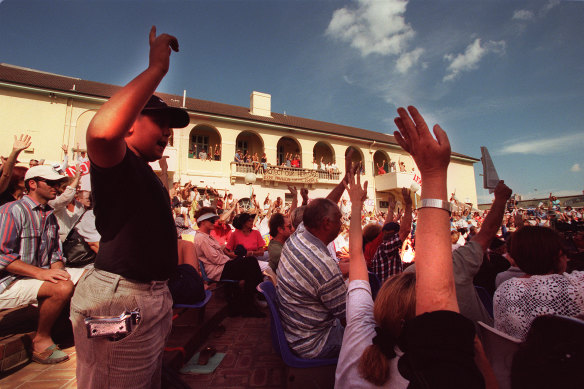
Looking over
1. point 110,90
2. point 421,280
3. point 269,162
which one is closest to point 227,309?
point 421,280

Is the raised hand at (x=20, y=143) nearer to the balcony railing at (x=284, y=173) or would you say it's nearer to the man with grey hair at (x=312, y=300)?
the man with grey hair at (x=312, y=300)

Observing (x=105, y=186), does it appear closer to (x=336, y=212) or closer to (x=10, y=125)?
(x=336, y=212)

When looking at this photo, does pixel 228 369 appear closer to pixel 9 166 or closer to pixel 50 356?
pixel 50 356

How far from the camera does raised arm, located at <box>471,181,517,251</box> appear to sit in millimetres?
1901

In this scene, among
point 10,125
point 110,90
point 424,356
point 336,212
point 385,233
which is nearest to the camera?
point 424,356

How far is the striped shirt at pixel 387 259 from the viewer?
3.75 m

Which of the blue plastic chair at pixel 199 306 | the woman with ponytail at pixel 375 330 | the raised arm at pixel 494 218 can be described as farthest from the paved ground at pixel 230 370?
the raised arm at pixel 494 218

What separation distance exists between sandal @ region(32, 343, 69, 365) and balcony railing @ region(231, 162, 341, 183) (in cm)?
1759

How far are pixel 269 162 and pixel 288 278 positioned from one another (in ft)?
66.0

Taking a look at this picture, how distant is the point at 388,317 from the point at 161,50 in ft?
4.72

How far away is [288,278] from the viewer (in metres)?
2.19

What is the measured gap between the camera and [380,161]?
2888cm

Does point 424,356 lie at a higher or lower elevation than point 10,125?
lower

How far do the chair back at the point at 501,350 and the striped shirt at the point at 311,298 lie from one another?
879 mm
